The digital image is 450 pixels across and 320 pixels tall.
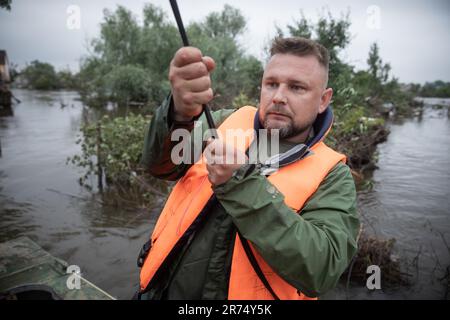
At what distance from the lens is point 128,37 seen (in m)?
28.3

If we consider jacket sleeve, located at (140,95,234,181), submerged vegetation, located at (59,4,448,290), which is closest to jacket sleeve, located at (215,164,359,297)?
jacket sleeve, located at (140,95,234,181)

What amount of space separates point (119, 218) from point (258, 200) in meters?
6.49

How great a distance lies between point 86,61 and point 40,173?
25771 millimetres

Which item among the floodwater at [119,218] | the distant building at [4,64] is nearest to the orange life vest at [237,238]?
the floodwater at [119,218]

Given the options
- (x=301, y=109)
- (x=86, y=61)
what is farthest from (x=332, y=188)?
(x=86, y=61)

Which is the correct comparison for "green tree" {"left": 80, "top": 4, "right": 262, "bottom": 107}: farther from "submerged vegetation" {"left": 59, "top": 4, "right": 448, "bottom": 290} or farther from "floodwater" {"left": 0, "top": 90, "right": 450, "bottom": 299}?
"floodwater" {"left": 0, "top": 90, "right": 450, "bottom": 299}

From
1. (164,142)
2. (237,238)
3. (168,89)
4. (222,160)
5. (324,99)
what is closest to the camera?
(222,160)

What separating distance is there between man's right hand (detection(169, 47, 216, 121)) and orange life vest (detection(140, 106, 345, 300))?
581 millimetres

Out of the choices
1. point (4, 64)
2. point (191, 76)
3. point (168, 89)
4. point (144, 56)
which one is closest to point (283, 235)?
point (191, 76)

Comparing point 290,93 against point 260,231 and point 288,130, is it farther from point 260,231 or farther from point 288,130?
point 260,231

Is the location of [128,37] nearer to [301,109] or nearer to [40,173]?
[40,173]

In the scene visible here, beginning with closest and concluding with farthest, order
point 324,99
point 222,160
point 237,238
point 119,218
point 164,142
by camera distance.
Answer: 1. point 222,160
2. point 237,238
3. point 164,142
4. point 324,99
5. point 119,218

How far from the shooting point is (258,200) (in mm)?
1391

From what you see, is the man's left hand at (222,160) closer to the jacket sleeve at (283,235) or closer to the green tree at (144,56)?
the jacket sleeve at (283,235)
